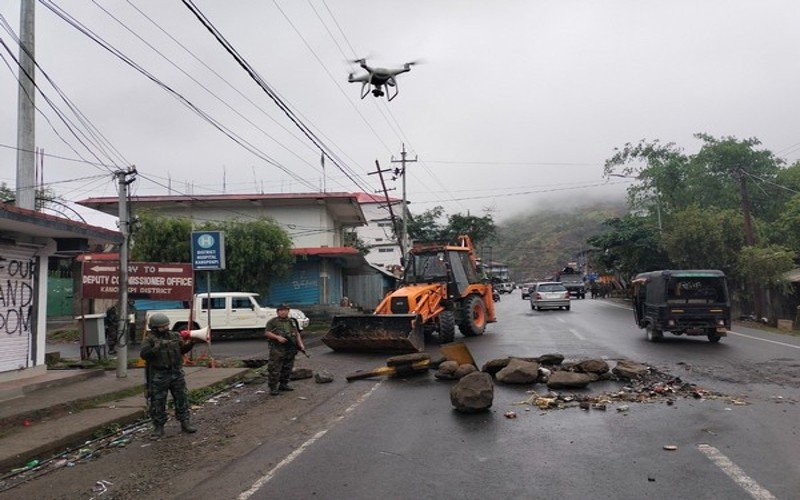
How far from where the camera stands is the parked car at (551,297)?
32.6 metres

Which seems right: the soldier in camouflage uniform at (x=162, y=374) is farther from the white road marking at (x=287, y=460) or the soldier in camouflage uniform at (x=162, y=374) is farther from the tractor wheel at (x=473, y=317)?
the tractor wheel at (x=473, y=317)

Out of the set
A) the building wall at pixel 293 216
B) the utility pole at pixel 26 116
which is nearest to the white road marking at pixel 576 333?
the utility pole at pixel 26 116

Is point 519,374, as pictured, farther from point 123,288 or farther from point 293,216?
point 293,216

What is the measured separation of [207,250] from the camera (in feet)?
43.1

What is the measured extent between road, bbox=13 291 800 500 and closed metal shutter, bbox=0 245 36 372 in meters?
3.71

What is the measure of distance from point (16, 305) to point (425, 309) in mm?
9228

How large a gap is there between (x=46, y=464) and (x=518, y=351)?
1017cm

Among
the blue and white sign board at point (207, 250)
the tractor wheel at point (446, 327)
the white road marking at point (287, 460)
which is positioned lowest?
the white road marking at point (287, 460)

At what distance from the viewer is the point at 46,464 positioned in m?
6.31

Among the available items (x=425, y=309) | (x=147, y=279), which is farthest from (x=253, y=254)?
(x=425, y=309)

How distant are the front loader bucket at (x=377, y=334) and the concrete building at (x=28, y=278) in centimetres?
580

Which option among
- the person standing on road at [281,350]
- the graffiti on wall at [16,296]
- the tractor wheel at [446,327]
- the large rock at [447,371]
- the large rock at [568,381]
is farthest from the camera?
the tractor wheel at [446,327]

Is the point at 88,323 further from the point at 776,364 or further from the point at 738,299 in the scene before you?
the point at 738,299

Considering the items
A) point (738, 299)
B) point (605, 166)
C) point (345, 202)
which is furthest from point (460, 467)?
point (605, 166)
